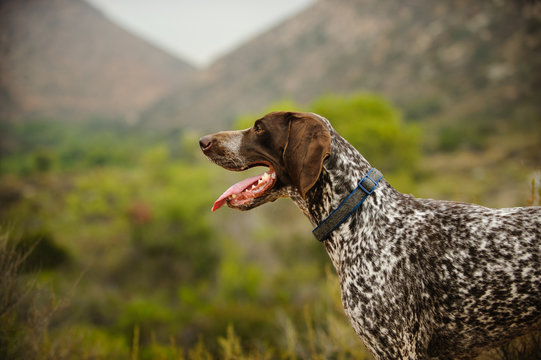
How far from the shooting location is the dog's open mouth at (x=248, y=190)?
2.14 meters

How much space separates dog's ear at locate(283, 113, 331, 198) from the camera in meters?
1.78

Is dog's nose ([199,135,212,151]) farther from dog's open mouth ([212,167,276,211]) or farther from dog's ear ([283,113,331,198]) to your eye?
dog's ear ([283,113,331,198])

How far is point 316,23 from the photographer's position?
7975cm

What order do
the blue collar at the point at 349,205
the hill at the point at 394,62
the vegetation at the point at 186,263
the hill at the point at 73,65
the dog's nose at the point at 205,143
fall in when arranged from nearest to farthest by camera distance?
the blue collar at the point at 349,205 → the dog's nose at the point at 205,143 → the vegetation at the point at 186,263 → the hill at the point at 394,62 → the hill at the point at 73,65

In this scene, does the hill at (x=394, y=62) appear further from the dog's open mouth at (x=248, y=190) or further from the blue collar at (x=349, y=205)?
the dog's open mouth at (x=248, y=190)

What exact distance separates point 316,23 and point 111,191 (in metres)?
66.3

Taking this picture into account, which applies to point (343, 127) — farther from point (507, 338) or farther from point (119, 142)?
point (119, 142)

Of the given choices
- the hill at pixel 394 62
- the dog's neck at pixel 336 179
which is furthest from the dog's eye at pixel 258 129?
the hill at pixel 394 62

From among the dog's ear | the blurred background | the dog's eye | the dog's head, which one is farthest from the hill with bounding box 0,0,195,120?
the dog's ear

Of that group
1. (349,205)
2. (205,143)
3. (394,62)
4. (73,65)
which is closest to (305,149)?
(349,205)

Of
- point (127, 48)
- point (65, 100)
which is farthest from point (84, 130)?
point (127, 48)

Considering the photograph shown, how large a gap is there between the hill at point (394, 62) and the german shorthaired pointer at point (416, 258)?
137 ft

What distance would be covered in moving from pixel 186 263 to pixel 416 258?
20.0m

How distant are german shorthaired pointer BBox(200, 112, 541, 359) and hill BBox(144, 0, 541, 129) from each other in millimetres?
41683
